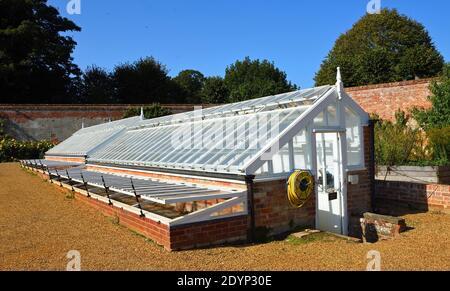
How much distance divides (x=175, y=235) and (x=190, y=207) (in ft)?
8.14

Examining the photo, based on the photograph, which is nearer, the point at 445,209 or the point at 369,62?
the point at 445,209

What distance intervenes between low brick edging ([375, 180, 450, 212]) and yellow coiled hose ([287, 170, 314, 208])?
303cm

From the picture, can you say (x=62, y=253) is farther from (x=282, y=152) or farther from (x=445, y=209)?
(x=445, y=209)

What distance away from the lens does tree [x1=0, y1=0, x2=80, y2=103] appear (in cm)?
3203

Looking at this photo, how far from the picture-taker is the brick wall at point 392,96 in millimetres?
16688

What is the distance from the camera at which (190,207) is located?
822 cm

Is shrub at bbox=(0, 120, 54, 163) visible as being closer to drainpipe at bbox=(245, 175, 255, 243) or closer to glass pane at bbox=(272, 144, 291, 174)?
glass pane at bbox=(272, 144, 291, 174)

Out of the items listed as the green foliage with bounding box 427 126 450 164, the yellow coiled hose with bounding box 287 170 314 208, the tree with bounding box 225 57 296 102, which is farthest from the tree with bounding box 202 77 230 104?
the yellow coiled hose with bounding box 287 170 314 208

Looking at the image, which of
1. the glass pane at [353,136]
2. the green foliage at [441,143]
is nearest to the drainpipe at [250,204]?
the glass pane at [353,136]

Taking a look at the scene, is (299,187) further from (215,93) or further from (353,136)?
(215,93)

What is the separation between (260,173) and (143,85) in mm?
33589

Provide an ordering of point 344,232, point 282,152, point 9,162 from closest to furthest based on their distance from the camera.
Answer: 1. point 282,152
2. point 344,232
3. point 9,162
